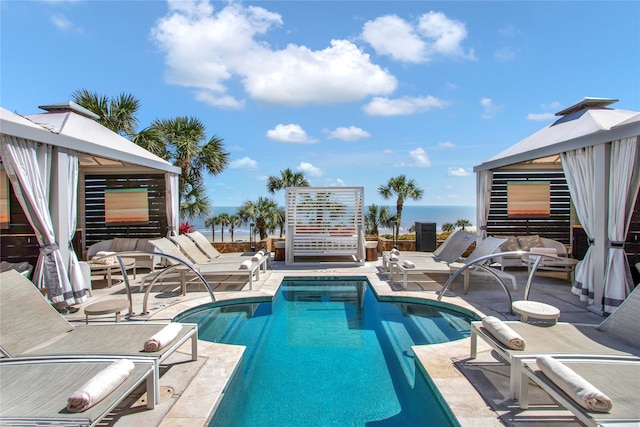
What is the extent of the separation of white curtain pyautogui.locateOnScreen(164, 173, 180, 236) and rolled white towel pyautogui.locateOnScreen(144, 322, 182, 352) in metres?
6.42

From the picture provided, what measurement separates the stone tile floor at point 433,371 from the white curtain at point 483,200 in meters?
2.67

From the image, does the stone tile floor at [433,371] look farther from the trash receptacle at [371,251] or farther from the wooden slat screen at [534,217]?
the wooden slat screen at [534,217]

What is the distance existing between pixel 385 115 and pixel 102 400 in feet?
61.6

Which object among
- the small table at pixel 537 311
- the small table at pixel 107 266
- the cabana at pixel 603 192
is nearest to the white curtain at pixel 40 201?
the small table at pixel 107 266

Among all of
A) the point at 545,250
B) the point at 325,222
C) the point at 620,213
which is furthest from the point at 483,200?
the point at 325,222

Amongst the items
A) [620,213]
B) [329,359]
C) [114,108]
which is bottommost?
[329,359]

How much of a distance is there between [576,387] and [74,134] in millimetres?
6986

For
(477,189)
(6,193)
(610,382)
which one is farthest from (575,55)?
(6,193)

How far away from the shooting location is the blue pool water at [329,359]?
2.93m

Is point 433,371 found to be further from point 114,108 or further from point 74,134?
point 114,108

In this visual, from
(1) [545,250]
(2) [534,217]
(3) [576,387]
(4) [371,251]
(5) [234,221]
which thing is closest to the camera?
(3) [576,387]

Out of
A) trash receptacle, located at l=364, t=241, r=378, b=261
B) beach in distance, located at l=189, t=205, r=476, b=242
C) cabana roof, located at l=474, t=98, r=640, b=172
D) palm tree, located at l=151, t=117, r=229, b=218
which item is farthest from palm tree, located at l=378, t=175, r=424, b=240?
cabana roof, located at l=474, t=98, r=640, b=172

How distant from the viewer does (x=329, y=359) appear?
13.2 ft

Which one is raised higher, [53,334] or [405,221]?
[405,221]
